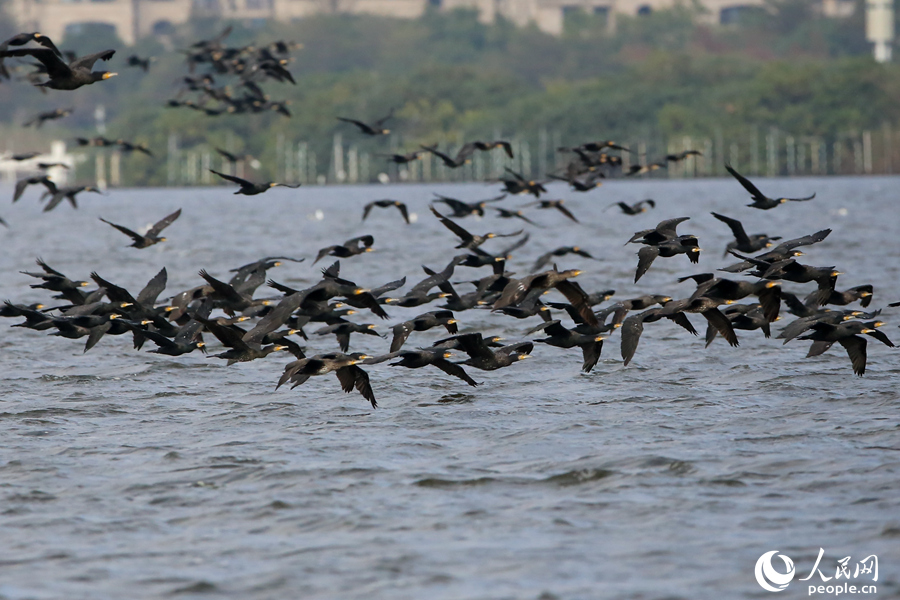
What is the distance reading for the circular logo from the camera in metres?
11.8

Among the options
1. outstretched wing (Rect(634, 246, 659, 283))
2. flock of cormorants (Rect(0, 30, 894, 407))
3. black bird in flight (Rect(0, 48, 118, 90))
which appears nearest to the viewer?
black bird in flight (Rect(0, 48, 118, 90))

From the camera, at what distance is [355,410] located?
19.1 metres

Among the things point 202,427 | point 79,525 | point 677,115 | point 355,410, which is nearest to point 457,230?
point 355,410

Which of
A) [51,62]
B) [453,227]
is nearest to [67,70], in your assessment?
[51,62]

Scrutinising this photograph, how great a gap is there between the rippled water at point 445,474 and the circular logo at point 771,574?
0.08 m

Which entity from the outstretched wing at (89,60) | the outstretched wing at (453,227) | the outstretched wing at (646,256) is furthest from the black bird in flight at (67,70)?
the outstretched wing at (646,256)

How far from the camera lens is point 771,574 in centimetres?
1208

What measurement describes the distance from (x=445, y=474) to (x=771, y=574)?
431cm

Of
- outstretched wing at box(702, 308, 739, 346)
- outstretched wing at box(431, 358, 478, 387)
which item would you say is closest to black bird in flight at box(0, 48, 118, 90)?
outstretched wing at box(431, 358, 478, 387)

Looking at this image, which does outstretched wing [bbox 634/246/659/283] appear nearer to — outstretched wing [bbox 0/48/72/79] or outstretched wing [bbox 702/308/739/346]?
outstretched wing [bbox 702/308/739/346]

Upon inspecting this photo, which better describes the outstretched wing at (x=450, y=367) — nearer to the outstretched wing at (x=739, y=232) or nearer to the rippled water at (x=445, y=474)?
the rippled water at (x=445, y=474)

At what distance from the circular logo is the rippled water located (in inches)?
3.1

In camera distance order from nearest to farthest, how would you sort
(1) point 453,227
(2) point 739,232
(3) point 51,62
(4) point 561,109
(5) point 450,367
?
(3) point 51,62 → (5) point 450,367 → (1) point 453,227 → (2) point 739,232 → (4) point 561,109

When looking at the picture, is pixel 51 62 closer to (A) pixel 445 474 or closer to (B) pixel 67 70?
(B) pixel 67 70
